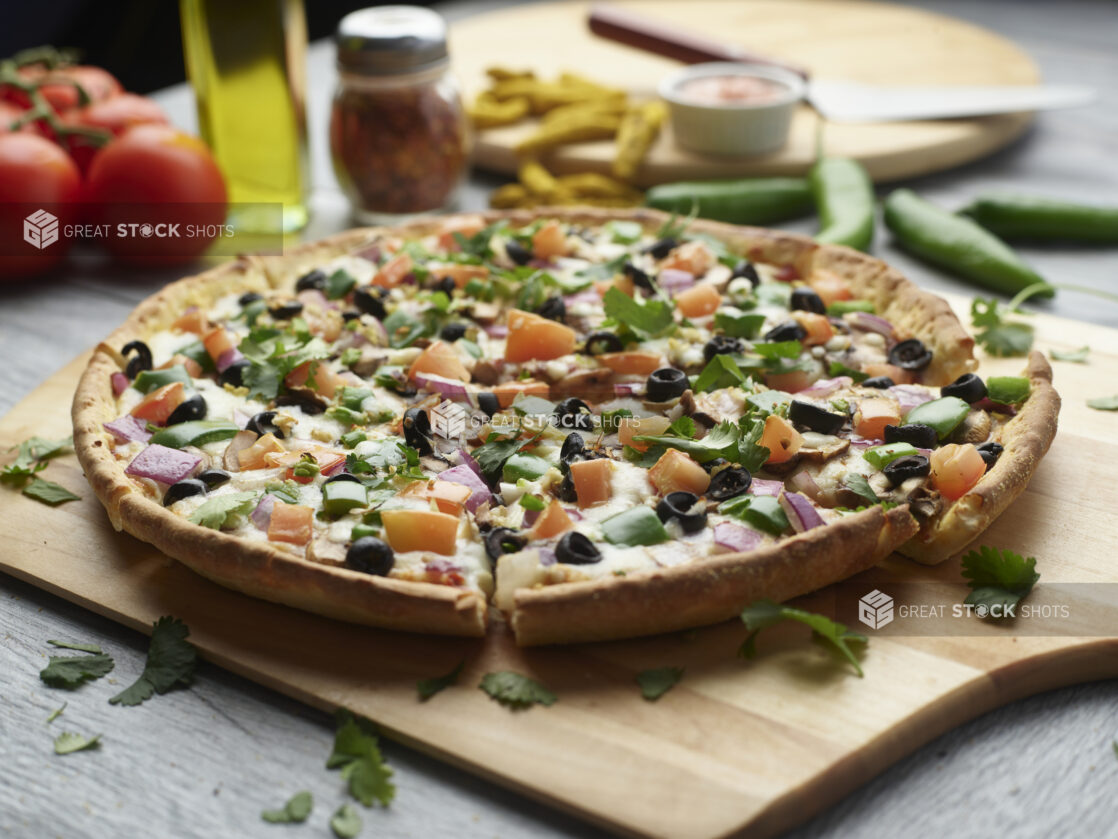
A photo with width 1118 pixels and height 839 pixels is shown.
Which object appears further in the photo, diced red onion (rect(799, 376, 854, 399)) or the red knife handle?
the red knife handle

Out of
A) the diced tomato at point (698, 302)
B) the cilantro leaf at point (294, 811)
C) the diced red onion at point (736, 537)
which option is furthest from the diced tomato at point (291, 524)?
the diced tomato at point (698, 302)

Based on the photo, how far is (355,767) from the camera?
2.75m

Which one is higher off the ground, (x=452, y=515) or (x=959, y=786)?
(x=452, y=515)

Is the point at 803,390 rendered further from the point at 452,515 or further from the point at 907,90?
the point at 907,90

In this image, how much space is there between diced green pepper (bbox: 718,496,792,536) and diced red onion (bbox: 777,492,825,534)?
0.02 metres

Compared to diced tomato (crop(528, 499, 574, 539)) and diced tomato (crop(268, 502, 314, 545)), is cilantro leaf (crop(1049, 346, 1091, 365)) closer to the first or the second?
diced tomato (crop(528, 499, 574, 539))

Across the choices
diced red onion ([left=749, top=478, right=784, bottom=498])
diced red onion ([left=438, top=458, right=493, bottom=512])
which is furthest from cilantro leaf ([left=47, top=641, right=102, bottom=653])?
diced red onion ([left=749, top=478, right=784, bottom=498])

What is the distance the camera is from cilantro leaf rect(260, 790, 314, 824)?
2639 millimetres

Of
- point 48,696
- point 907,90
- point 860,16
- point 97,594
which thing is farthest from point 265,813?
point 860,16

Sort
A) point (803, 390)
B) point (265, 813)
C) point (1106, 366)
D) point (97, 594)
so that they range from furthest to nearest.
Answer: point (1106, 366), point (803, 390), point (97, 594), point (265, 813)

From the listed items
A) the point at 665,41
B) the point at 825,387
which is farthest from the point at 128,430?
the point at 665,41

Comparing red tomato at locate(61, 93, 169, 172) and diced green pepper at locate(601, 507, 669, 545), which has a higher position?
red tomato at locate(61, 93, 169, 172)

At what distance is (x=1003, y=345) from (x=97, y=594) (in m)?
3.49

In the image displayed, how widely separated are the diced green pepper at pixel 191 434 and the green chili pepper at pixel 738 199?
118 inches
